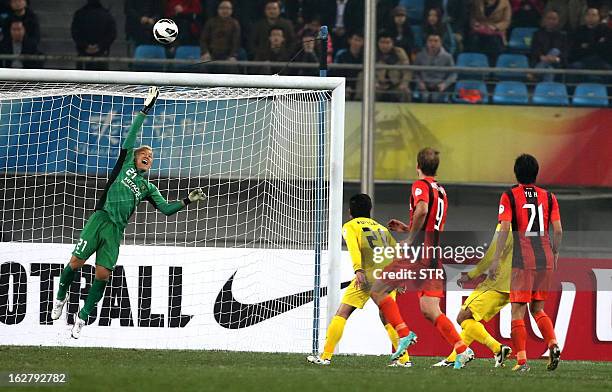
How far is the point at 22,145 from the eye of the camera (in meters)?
12.3

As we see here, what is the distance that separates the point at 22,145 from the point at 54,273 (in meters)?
1.51

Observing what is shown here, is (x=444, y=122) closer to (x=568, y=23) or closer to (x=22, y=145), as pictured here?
(x=568, y=23)

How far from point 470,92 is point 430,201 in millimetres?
6038

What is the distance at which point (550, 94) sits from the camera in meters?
15.0

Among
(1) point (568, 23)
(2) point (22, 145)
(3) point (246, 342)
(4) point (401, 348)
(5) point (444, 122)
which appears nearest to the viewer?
(4) point (401, 348)

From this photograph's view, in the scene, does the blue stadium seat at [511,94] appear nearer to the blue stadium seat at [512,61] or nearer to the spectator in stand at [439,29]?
the blue stadium seat at [512,61]

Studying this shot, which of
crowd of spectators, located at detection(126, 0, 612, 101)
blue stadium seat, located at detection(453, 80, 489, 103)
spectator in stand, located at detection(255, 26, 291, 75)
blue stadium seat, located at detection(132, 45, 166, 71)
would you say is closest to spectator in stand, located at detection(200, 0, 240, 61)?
crowd of spectators, located at detection(126, 0, 612, 101)

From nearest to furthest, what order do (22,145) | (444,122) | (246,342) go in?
(246,342) < (22,145) < (444,122)

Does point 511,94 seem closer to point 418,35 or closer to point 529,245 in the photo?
point 418,35

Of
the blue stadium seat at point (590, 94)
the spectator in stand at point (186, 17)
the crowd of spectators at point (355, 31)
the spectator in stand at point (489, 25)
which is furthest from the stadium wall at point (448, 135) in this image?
the spectator in stand at point (186, 17)

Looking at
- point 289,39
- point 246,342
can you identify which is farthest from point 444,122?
point 246,342

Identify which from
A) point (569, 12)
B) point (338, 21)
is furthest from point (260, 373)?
point (569, 12)

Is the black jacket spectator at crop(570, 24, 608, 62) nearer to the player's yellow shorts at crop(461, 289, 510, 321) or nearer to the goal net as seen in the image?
the goal net

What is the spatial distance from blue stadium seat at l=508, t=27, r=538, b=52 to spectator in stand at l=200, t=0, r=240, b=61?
377cm
